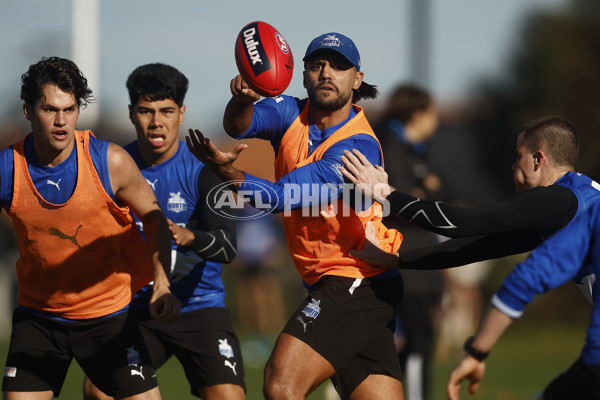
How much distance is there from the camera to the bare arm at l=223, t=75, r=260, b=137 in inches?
A: 206

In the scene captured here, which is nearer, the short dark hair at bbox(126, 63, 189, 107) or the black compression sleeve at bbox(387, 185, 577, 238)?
the black compression sleeve at bbox(387, 185, 577, 238)

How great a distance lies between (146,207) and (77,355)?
0.96 meters

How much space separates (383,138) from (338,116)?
2598 millimetres

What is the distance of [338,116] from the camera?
17.6ft

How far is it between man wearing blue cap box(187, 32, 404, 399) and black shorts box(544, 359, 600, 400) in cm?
147

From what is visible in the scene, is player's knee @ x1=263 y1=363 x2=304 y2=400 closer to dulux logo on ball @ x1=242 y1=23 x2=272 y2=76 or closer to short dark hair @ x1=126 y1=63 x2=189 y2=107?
Result: dulux logo on ball @ x1=242 y1=23 x2=272 y2=76

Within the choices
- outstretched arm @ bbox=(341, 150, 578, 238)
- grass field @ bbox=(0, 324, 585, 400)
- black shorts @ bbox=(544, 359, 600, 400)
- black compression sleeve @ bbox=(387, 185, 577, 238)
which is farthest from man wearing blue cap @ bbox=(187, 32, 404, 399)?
grass field @ bbox=(0, 324, 585, 400)

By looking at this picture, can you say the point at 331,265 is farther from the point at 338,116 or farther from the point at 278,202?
the point at 338,116

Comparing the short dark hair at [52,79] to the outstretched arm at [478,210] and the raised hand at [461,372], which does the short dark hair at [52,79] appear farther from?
the raised hand at [461,372]

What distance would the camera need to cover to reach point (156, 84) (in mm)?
5902

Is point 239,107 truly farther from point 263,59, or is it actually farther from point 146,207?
point 146,207

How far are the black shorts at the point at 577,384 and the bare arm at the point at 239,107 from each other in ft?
8.01

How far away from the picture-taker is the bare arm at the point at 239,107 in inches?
206

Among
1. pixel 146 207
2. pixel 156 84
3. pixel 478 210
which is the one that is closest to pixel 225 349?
pixel 146 207
